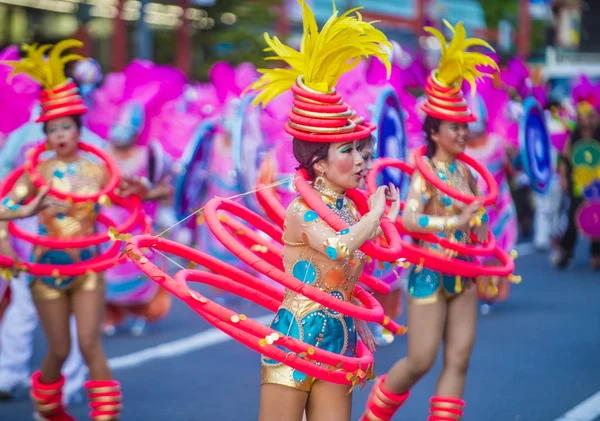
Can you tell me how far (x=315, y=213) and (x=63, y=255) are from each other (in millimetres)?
2381

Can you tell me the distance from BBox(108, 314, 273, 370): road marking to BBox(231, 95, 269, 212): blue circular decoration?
4.60ft

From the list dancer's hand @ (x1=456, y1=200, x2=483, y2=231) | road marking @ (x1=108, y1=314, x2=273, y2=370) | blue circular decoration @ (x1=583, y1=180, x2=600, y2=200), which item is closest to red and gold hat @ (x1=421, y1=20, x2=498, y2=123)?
dancer's hand @ (x1=456, y1=200, x2=483, y2=231)

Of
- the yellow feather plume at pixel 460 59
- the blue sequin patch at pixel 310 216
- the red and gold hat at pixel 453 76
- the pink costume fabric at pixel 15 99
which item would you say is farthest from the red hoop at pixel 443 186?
the pink costume fabric at pixel 15 99

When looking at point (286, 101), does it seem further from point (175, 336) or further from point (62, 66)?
point (62, 66)

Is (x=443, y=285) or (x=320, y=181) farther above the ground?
(x=320, y=181)

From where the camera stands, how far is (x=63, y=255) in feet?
19.4

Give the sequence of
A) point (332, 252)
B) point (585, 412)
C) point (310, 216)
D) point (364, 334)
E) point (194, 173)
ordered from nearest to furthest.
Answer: point (332, 252), point (310, 216), point (364, 334), point (585, 412), point (194, 173)

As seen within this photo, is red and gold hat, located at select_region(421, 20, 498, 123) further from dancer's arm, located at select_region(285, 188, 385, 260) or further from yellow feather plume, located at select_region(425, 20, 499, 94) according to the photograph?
dancer's arm, located at select_region(285, 188, 385, 260)

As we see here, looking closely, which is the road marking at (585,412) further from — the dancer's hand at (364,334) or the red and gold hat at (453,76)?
the dancer's hand at (364,334)

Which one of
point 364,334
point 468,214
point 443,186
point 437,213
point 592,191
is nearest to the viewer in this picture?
point 364,334

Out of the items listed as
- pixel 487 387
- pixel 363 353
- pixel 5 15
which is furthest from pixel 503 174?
pixel 5 15

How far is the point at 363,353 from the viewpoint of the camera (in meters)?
4.14

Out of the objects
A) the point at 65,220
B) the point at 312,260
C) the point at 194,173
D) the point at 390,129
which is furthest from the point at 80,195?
the point at 194,173

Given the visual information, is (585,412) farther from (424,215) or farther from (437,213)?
(424,215)
